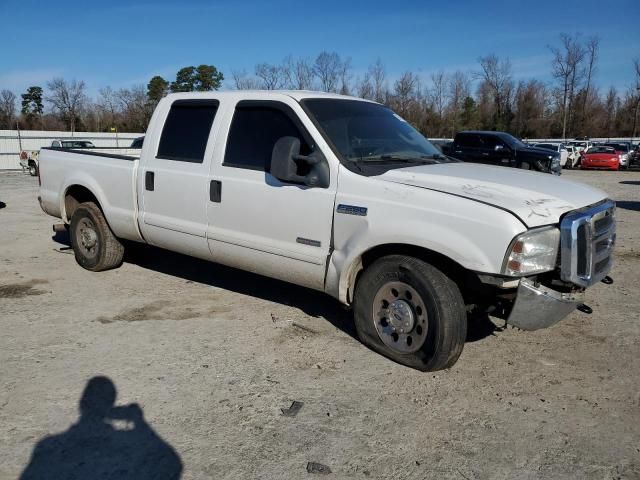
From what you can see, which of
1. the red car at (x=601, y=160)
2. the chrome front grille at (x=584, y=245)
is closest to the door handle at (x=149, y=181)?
the chrome front grille at (x=584, y=245)

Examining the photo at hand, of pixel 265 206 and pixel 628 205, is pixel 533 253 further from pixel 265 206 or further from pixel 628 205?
pixel 628 205

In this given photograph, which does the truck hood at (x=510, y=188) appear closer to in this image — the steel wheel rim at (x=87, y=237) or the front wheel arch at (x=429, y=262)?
the front wheel arch at (x=429, y=262)

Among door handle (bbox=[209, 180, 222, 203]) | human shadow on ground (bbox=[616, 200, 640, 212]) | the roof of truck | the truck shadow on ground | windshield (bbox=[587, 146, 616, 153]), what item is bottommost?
the truck shadow on ground

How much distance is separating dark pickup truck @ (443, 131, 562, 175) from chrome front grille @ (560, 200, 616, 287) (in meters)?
14.7

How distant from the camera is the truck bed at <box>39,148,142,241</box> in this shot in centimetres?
577

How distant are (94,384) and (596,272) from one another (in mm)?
3534

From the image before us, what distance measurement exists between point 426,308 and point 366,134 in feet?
5.44

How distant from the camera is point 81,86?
65562 mm

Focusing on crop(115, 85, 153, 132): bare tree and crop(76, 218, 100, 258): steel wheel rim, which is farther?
crop(115, 85, 153, 132): bare tree

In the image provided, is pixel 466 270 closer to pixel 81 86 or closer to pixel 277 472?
pixel 277 472

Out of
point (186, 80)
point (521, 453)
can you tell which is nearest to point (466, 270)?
point (521, 453)

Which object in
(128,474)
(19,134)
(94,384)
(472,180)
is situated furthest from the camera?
(19,134)

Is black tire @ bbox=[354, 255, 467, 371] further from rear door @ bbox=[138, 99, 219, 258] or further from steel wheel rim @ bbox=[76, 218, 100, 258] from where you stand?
steel wheel rim @ bbox=[76, 218, 100, 258]

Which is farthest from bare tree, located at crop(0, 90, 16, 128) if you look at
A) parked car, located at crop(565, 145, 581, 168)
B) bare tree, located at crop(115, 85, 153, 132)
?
parked car, located at crop(565, 145, 581, 168)
